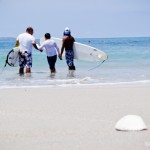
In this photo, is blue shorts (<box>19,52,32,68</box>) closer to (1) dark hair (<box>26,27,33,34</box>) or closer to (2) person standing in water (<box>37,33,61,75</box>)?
(2) person standing in water (<box>37,33,61,75</box>)

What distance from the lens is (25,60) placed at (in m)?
11.8

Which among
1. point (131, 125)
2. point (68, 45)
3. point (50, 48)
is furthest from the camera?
point (68, 45)

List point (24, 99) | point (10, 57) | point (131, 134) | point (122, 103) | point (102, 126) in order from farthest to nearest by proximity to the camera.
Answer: point (10, 57), point (24, 99), point (122, 103), point (102, 126), point (131, 134)

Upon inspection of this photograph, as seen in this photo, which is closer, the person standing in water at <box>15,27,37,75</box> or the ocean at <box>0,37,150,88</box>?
the ocean at <box>0,37,150,88</box>

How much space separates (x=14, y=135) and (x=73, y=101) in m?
2.15

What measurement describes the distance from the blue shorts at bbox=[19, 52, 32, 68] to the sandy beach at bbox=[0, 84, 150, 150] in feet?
13.6

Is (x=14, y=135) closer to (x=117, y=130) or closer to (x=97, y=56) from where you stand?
(x=117, y=130)

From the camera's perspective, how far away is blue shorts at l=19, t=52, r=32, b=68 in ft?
38.3

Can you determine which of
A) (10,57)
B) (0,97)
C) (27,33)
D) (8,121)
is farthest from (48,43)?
(8,121)

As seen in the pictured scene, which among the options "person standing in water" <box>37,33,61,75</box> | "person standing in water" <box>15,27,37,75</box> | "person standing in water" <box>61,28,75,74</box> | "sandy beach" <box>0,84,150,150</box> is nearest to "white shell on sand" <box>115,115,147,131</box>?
"sandy beach" <box>0,84,150,150</box>

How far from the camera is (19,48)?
11.9 m

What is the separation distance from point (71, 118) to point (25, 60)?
278 inches

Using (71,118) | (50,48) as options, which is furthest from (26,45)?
(71,118)

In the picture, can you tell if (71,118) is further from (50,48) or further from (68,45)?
(68,45)
